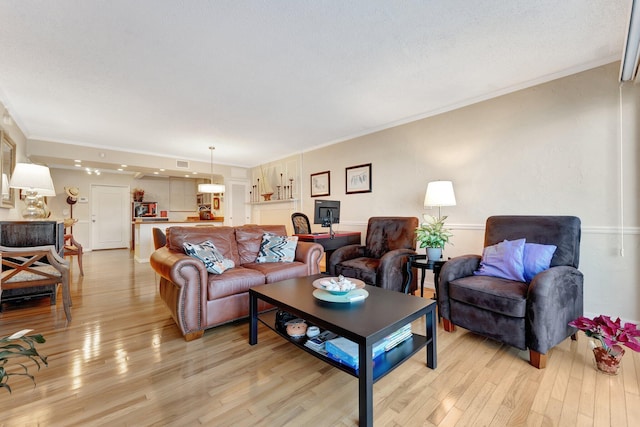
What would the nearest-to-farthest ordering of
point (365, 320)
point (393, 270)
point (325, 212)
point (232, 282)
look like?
point (365, 320)
point (232, 282)
point (393, 270)
point (325, 212)

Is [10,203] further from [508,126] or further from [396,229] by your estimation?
[508,126]

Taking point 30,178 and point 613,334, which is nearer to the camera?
point 613,334

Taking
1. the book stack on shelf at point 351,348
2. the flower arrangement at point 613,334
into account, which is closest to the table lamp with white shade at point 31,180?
the book stack on shelf at point 351,348

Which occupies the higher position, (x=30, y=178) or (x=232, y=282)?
(x=30, y=178)

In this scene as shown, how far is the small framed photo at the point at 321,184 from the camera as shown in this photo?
16.4ft

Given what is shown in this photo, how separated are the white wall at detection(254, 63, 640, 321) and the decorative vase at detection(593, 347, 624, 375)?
3.18 ft

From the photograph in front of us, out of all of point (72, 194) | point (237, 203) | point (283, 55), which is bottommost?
point (237, 203)

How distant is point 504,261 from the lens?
224 centimetres

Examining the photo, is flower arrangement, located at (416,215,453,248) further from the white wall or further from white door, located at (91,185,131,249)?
white door, located at (91,185,131,249)

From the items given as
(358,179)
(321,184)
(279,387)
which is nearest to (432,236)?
(279,387)

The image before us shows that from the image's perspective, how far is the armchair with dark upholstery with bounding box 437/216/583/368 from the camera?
5.73 ft

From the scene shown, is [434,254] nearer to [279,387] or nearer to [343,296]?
[343,296]

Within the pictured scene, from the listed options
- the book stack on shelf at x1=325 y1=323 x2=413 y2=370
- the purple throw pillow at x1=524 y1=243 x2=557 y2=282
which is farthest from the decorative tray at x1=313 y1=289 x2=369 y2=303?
the purple throw pillow at x1=524 y1=243 x2=557 y2=282

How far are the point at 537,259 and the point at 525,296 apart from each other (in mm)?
487
